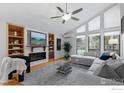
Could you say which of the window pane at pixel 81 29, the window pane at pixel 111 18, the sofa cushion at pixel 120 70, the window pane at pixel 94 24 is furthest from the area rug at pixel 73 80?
the window pane at pixel 111 18

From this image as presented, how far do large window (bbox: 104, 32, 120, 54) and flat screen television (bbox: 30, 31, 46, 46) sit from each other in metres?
2.93

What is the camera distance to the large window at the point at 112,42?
2162 millimetres

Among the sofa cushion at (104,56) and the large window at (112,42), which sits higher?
the large window at (112,42)

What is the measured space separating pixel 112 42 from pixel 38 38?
330 cm

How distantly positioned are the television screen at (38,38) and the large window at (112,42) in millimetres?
2930

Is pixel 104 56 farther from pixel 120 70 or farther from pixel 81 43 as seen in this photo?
pixel 120 70

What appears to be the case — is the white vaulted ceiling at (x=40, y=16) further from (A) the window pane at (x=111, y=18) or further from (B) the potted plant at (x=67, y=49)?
(B) the potted plant at (x=67, y=49)

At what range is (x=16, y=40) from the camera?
359 cm

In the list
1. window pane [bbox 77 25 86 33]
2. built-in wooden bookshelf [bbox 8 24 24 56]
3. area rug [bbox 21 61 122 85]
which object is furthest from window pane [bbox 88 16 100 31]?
built-in wooden bookshelf [bbox 8 24 24 56]

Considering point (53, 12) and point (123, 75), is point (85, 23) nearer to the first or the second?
point (53, 12)

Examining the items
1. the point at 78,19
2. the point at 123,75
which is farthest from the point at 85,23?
the point at 123,75

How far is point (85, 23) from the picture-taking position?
8.63 ft

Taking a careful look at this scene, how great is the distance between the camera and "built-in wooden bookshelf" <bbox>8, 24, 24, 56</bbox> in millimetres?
3237
